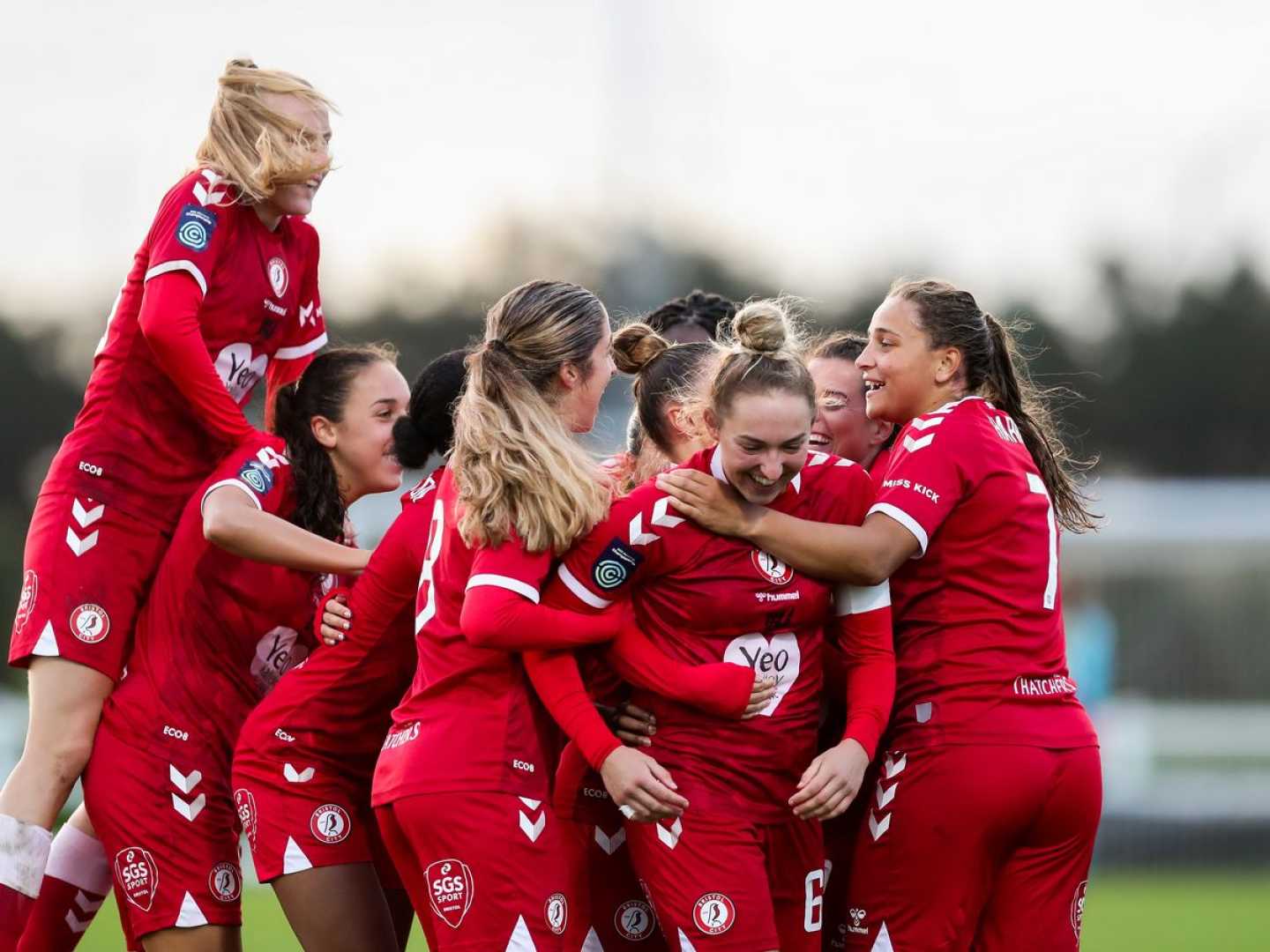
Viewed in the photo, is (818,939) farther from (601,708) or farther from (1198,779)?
(1198,779)

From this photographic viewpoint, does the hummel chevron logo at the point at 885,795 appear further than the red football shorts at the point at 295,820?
No

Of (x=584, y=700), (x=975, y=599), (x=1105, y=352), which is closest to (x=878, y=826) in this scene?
(x=975, y=599)

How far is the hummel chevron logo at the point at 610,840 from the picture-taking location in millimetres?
4910

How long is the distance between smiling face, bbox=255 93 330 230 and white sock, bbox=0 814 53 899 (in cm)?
208

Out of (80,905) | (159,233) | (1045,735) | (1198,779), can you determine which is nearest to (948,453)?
(1045,735)

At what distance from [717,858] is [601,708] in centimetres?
57

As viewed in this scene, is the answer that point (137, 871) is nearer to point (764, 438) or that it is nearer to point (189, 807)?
point (189, 807)

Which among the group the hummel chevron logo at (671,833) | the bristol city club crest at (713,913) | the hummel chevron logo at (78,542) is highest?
the hummel chevron logo at (78,542)

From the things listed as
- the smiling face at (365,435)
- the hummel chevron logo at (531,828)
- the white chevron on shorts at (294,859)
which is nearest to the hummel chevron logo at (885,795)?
the hummel chevron logo at (531,828)

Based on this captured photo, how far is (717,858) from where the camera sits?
4.43 m

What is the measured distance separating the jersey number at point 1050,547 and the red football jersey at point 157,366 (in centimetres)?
255

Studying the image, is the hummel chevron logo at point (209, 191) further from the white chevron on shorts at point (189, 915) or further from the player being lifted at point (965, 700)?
the white chevron on shorts at point (189, 915)

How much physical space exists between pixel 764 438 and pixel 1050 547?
39.5 inches

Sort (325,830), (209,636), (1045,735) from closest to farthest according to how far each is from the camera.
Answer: (1045,735), (325,830), (209,636)
